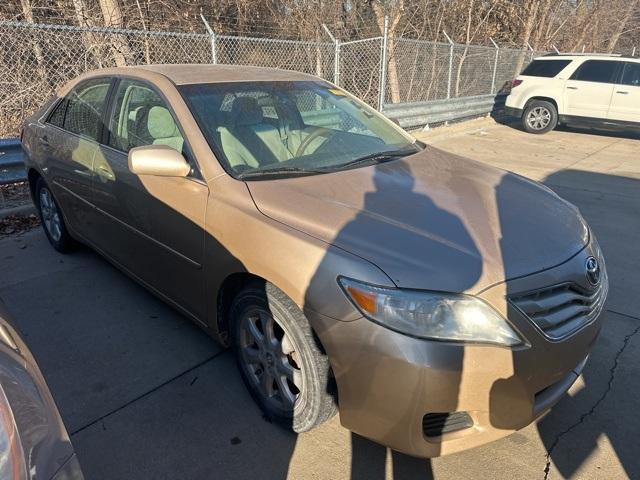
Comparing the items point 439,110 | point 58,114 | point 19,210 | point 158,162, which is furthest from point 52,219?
point 439,110

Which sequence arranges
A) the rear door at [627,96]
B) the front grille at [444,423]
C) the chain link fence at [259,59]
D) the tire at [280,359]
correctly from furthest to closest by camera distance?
the rear door at [627,96], the chain link fence at [259,59], the tire at [280,359], the front grille at [444,423]

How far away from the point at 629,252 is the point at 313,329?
156 inches

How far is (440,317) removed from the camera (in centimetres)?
188

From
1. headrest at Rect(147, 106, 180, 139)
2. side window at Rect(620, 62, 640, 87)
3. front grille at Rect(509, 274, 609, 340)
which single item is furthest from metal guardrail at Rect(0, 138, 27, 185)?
side window at Rect(620, 62, 640, 87)

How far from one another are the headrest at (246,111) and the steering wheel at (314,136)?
31 cm

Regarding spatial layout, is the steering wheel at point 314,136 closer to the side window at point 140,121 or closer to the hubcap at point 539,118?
the side window at point 140,121

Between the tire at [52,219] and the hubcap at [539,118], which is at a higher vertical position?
the tire at [52,219]

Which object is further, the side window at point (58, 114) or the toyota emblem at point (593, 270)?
the side window at point (58, 114)

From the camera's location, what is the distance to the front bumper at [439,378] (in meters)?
1.85

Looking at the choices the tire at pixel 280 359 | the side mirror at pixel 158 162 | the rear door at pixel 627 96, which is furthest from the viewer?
the rear door at pixel 627 96

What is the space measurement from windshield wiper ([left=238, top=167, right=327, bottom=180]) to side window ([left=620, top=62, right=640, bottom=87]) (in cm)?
1089

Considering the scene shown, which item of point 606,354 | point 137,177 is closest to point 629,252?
point 606,354

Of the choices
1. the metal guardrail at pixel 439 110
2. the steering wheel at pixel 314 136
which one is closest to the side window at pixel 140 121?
the steering wheel at pixel 314 136

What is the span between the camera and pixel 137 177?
303 centimetres
